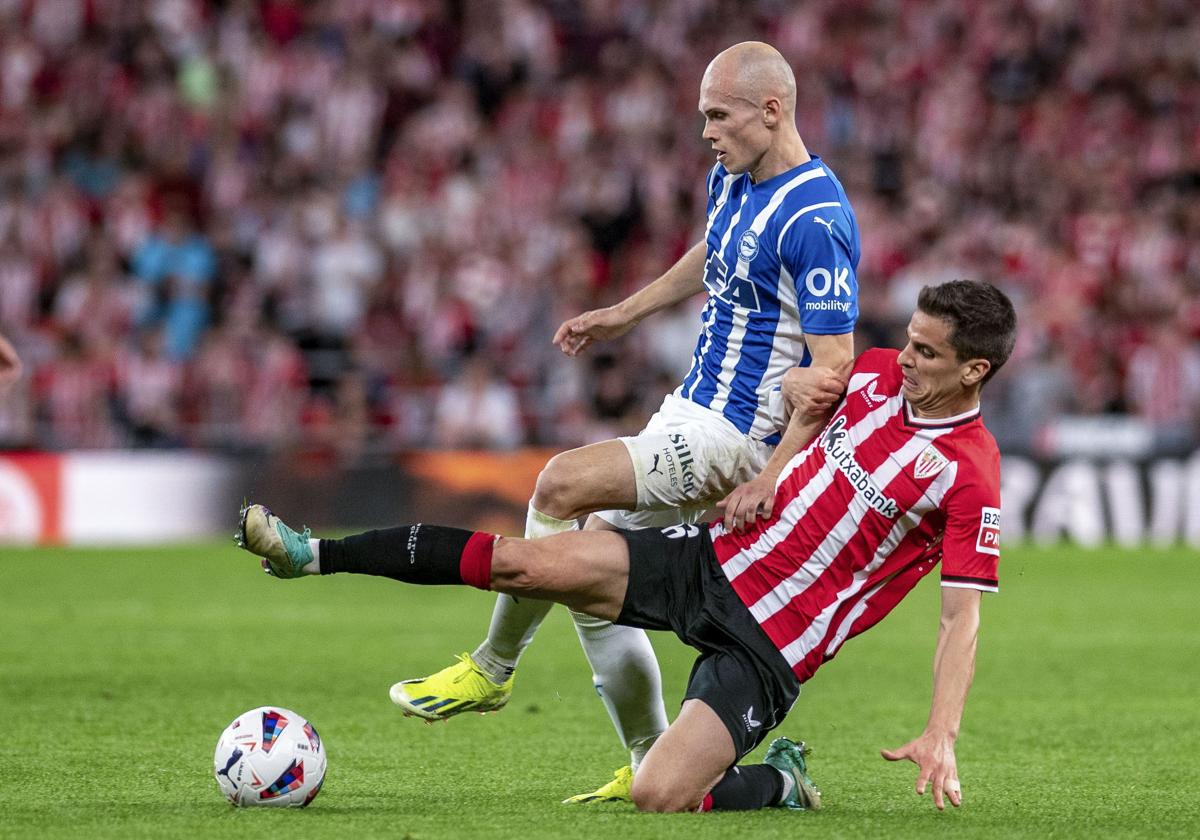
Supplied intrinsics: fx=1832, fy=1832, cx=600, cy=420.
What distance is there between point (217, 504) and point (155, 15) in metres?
6.04

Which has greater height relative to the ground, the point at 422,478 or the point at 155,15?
the point at 155,15

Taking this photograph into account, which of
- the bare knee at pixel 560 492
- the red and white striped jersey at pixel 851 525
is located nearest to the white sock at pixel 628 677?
the bare knee at pixel 560 492

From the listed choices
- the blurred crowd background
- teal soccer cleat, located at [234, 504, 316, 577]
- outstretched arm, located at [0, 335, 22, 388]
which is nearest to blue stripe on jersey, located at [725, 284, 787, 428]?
teal soccer cleat, located at [234, 504, 316, 577]

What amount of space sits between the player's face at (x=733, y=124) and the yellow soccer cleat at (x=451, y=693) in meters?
1.83

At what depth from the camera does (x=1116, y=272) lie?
1722 cm

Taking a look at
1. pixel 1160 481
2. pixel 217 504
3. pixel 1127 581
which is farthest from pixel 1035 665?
pixel 217 504

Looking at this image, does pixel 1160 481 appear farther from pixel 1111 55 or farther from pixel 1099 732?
pixel 1099 732

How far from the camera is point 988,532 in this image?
17.2 feet

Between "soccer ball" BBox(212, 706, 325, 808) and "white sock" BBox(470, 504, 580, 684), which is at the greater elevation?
"white sock" BBox(470, 504, 580, 684)

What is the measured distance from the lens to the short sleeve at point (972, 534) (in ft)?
17.1

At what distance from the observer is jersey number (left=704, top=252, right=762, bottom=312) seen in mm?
5852

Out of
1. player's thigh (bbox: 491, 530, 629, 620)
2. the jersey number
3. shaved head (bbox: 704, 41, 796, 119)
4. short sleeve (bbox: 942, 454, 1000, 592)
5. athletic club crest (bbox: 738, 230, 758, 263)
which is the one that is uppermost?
shaved head (bbox: 704, 41, 796, 119)

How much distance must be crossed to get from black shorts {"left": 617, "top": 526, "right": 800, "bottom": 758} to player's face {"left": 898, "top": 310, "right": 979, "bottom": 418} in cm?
83

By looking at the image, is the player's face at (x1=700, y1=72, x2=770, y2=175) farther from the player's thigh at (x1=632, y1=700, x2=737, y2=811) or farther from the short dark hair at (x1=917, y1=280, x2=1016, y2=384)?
the player's thigh at (x1=632, y1=700, x2=737, y2=811)
